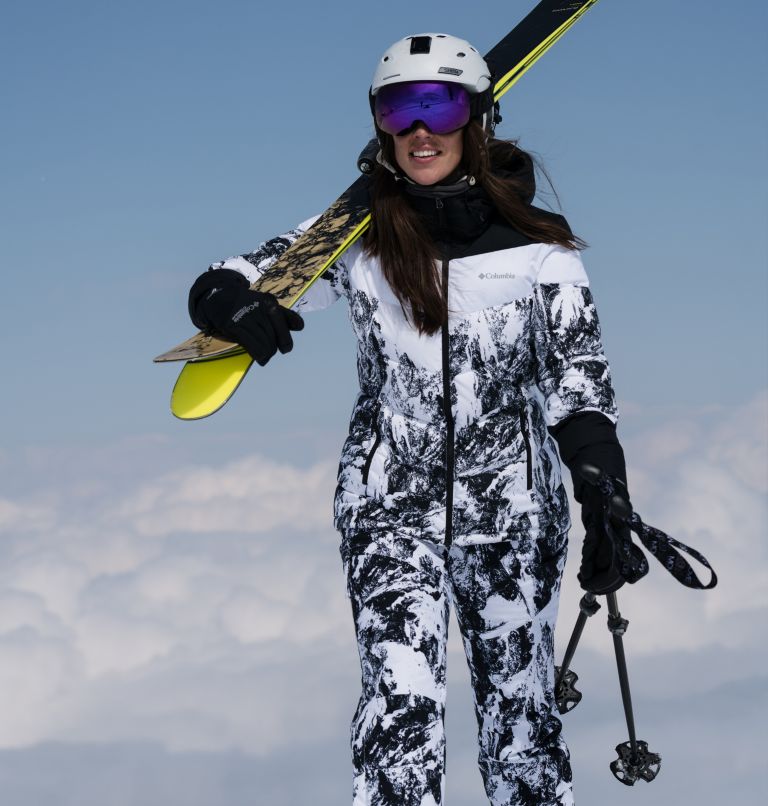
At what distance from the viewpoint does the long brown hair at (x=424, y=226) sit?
4.52 m

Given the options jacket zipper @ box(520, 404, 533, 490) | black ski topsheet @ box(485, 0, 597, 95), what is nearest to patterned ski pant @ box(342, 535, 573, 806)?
jacket zipper @ box(520, 404, 533, 490)

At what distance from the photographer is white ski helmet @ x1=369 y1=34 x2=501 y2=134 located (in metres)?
4.72

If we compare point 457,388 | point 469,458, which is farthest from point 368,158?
point 469,458

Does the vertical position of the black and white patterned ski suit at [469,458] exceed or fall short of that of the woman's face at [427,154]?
it falls short

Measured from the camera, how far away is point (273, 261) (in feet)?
16.3

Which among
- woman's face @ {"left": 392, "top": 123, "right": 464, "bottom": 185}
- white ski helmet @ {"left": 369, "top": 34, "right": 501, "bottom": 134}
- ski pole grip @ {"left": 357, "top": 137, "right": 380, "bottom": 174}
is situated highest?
white ski helmet @ {"left": 369, "top": 34, "right": 501, "bottom": 134}

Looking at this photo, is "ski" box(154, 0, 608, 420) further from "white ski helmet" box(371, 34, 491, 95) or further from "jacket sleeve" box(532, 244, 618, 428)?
"jacket sleeve" box(532, 244, 618, 428)

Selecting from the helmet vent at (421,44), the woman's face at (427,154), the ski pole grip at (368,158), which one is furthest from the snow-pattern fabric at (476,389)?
the helmet vent at (421,44)

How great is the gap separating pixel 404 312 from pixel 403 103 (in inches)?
33.0

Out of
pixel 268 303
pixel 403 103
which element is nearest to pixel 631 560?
pixel 268 303

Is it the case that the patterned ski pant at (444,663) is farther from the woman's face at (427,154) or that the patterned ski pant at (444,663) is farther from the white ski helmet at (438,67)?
the white ski helmet at (438,67)

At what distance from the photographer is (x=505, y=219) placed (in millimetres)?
4707

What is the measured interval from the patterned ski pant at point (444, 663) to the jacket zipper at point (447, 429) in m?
0.12

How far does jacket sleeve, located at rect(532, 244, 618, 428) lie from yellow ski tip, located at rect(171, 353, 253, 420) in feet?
3.72
